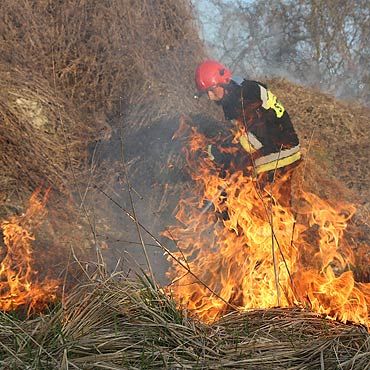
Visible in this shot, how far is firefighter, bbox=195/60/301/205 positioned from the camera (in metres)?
5.46

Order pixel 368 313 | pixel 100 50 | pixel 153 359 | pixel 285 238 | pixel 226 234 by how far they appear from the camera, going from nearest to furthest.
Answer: pixel 153 359 → pixel 368 313 → pixel 285 238 → pixel 226 234 → pixel 100 50

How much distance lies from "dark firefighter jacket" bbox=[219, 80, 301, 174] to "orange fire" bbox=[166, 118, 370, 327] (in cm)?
28

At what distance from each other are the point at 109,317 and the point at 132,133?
15.5ft

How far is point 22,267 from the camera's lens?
4.97 metres

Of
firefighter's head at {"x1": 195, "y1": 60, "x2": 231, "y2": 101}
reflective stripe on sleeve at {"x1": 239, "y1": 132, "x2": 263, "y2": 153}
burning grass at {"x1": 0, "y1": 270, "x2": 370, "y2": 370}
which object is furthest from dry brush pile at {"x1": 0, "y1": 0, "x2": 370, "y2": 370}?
firefighter's head at {"x1": 195, "y1": 60, "x2": 231, "y2": 101}

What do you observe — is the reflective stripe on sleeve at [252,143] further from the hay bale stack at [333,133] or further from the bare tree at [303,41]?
the bare tree at [303,41]

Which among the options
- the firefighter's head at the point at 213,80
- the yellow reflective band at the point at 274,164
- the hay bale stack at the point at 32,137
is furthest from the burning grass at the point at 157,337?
the hay bale stack at the point at 32,137

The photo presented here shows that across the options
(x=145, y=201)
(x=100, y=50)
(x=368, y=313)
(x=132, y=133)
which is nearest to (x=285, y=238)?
(x=368, y=313)

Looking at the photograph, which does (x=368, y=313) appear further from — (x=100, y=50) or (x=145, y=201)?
(x=100, y=50)

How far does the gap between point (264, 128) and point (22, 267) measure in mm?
2882

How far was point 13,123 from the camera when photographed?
6.36m

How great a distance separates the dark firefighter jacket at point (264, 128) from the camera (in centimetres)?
546

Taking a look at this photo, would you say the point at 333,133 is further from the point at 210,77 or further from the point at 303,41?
the point at 303,41

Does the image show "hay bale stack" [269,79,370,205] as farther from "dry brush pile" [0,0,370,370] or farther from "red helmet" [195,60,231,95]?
"red helmet" [195,60,231,95]
